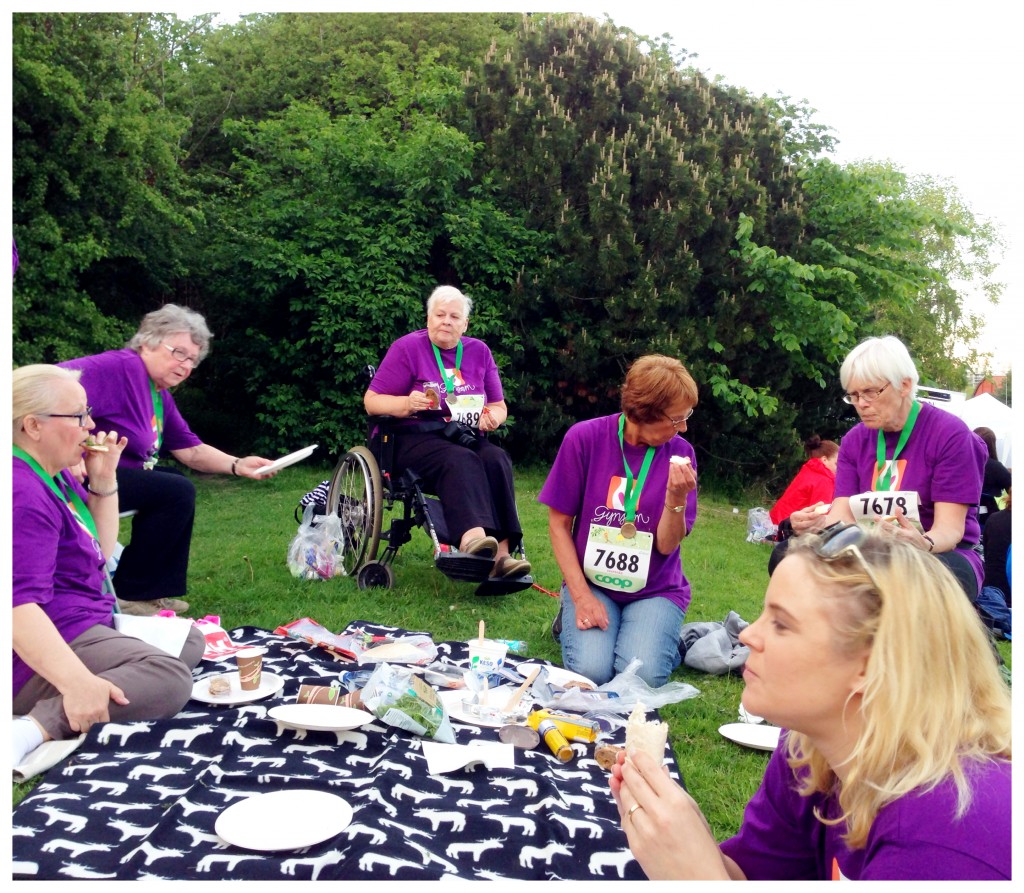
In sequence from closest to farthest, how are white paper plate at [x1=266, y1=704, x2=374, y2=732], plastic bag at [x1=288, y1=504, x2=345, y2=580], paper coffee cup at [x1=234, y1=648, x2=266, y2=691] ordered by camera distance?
white paper plate at [x1=266, y1=704, x2=374, y2=732]
paper coffee cup at [x1=234, y1=648, x2=266, y2=691]
plastic bag at [x1=288, y1=504, x2=345, y2=580]

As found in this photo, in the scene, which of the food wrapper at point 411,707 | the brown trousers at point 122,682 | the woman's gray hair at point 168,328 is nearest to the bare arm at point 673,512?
the food wrapper at point 411,707

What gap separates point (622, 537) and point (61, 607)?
2.35m

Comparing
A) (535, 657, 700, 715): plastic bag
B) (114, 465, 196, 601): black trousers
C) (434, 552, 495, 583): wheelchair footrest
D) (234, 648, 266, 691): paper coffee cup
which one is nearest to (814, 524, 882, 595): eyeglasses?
(535, 657, 700, 715): plastic bag

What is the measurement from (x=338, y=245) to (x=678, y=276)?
425 cm

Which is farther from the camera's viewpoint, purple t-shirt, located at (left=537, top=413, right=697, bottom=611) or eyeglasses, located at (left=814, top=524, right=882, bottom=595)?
purple t-shirt, located at (left=537, top=413, right=697, bottom=611)

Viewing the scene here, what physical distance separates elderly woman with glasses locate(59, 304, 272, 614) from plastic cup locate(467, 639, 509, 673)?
180 centimetres

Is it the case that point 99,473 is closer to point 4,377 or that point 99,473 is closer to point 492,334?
point 4,377

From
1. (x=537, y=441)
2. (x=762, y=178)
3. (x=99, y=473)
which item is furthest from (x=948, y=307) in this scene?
(x=99, y=473)

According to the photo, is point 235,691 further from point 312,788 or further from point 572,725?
point 572,725

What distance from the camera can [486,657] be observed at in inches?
148

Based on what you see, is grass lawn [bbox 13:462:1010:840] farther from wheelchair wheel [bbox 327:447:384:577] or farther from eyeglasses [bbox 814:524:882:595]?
eyeglasses [bbox 814:524:882:595]

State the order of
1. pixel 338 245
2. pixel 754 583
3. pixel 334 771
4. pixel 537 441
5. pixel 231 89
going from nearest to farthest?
pixel 334 771
pixel 754 583
pixel 338 245
pixel 537 441
pixel 231 89

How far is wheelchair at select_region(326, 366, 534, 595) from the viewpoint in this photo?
16.1 ft

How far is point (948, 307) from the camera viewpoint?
18.5 m
